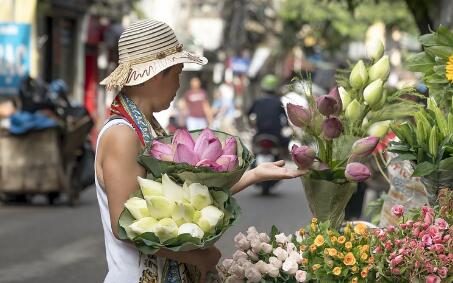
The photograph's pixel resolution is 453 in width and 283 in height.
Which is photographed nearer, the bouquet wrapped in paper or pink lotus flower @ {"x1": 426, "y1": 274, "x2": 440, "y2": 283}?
the bouquet wrapped in paper

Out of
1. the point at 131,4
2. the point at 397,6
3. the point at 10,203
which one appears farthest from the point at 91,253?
the point at 397,6

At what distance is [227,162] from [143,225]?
0.32 metres

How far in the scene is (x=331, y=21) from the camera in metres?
44.3

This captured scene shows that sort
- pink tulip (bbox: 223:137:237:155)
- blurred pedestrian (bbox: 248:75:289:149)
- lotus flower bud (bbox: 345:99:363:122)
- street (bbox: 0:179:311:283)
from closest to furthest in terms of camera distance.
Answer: pink tulip (bbox: 223:137:237:155) → lotus flower bud (bbox: 345:99:363:122) → street (bbox: 0:179:311:283) → blurred pedestrian (bbox: 248:75:289:149)

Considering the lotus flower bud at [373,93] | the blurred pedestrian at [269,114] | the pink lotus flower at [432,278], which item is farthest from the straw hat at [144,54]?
the blurred pedestrian at [269,114]

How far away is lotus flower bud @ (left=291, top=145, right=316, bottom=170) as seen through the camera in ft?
11.8

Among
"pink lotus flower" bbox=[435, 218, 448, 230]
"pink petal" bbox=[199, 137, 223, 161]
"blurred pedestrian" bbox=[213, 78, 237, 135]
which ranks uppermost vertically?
"pink petal" bbox=[199, 137, 223, 161]

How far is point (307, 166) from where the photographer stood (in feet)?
12.0

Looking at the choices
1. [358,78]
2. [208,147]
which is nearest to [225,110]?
[358,78]

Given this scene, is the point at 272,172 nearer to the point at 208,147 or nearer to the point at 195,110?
the point at 208,147

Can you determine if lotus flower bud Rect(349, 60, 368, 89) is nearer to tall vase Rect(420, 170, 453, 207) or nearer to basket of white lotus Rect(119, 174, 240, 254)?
tall vase Rect(420, 170, 453, 207)

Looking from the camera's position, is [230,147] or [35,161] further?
[35,161]

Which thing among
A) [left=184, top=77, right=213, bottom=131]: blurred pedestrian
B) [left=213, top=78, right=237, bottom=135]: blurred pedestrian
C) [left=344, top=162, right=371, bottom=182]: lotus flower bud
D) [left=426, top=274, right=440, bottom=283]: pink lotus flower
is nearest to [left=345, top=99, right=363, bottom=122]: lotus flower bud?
[left=344, top=162, right=371, bottom=182]: lotus flower bud

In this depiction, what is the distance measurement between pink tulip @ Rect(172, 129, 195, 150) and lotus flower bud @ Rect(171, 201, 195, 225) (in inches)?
7.3
